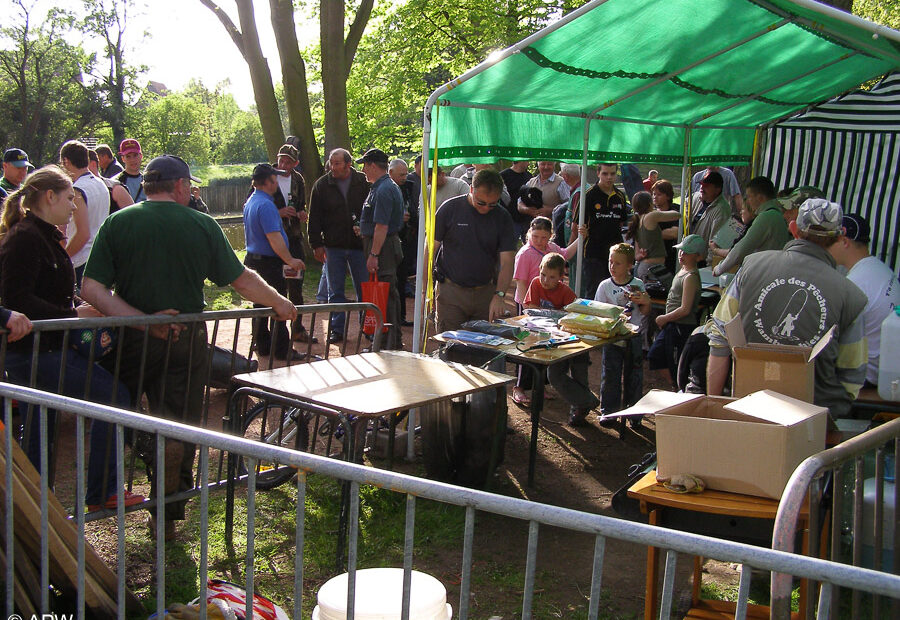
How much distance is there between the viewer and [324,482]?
5.52 metres

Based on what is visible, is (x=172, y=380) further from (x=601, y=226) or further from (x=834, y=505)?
(x=601, y=226)

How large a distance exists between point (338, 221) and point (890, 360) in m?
6.03

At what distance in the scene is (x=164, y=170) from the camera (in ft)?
14.5

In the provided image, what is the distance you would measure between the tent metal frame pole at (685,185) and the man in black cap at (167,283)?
7.52 m

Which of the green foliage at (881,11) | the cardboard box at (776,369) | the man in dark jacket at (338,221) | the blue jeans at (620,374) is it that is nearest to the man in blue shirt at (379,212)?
the man in dark jacket at (338,221)

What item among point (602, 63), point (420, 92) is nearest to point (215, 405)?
point (602, 63)

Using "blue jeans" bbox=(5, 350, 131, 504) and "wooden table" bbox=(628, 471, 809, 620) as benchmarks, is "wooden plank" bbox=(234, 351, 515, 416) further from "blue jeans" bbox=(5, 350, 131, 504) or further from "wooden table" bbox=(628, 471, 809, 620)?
"wooden table" bbox=(628, 471, 809, 620)

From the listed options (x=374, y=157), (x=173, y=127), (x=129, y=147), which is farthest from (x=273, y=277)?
(x=173, y=127)

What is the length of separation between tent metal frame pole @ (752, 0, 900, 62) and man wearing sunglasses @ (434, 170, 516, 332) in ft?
8.30

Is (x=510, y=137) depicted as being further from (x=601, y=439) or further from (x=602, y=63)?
(x=601, y=439)

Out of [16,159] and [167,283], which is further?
[16,159]

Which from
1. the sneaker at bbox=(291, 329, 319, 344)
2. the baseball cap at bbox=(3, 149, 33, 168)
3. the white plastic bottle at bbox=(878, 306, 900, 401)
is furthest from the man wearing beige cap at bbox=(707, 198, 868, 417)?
the baseball cap at bbox=(3, 149, 33, 168)

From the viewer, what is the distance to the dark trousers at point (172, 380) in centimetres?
444

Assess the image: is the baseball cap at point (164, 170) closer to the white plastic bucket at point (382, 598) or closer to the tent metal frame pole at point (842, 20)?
the white plastic bucket at point (382, 598)
